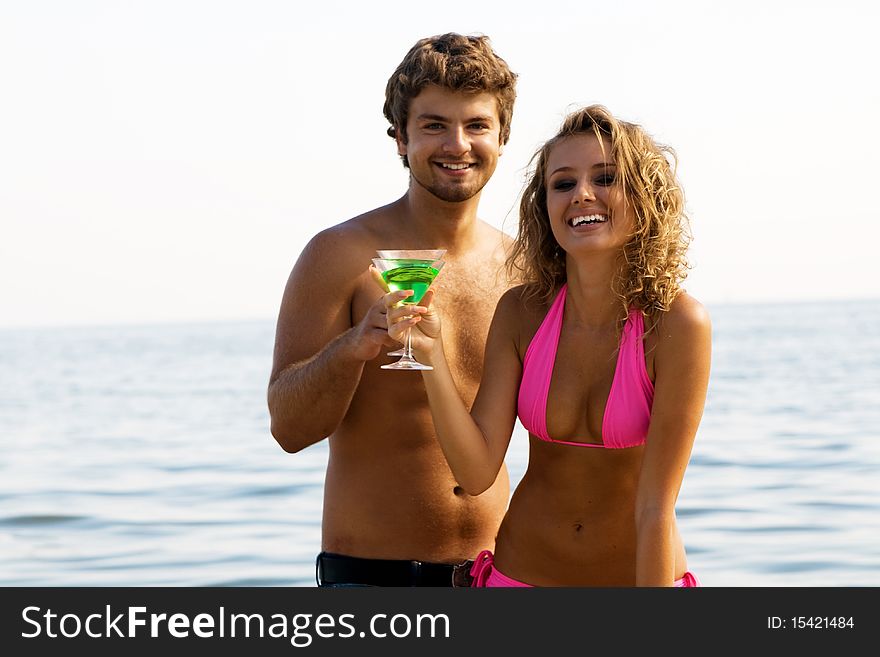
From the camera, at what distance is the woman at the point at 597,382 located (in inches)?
139

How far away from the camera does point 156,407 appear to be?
2394cm

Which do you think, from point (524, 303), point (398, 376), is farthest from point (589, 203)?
point (398, 376)

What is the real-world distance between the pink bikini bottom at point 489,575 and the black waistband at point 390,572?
0.16m

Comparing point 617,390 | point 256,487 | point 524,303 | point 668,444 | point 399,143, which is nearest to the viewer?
point 668,444

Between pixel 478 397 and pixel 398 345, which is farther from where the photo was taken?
pixel 398 345

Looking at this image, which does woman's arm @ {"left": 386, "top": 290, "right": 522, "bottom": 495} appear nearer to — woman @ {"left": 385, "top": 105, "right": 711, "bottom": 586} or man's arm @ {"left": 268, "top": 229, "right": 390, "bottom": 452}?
woman @ {"left": 385, "top": 105, "right": 711, "bottom": 586}

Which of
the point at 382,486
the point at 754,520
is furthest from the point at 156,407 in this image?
the point at 382,486

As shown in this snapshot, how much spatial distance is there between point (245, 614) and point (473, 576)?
76 cm

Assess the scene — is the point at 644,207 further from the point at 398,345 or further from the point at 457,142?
the point at 398,345

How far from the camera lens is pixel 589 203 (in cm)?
368

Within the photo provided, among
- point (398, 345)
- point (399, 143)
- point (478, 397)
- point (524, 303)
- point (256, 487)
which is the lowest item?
point (256, 487)

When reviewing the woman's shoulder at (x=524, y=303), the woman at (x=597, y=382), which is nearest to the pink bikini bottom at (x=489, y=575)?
the woman at (x=597, y=382)

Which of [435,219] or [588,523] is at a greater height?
[435,219]

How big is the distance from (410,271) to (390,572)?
4.13 feet
